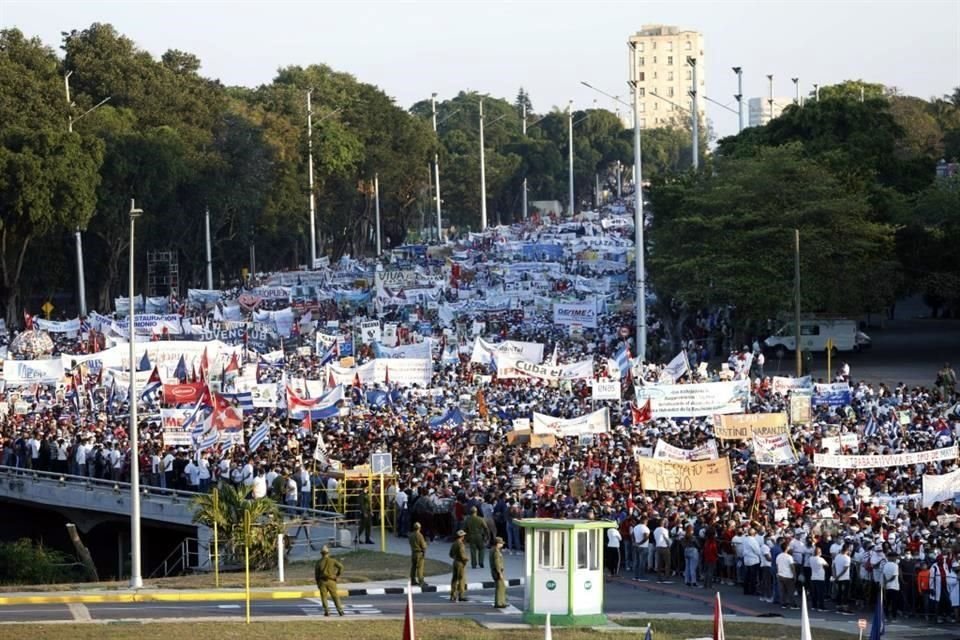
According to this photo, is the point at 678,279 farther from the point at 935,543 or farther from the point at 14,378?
the point at 935,543

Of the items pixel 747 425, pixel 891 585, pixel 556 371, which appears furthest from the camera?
pixel 556 371

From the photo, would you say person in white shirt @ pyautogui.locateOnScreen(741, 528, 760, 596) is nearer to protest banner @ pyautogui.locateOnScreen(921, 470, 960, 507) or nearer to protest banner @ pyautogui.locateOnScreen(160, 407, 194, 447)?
protest banner @ pyautogui.locateOnScreen(921, 470, 960, 507)

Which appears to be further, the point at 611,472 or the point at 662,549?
the point at 611,472

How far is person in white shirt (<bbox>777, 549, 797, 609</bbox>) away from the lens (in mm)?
29453

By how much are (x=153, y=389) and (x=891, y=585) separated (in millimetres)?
23337

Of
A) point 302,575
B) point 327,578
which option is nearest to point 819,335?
point 302,575

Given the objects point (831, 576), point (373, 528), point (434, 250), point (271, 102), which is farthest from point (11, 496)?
point (271, 102)

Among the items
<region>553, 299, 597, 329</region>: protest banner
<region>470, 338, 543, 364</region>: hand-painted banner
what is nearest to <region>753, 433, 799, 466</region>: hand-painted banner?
<region>470, 338, 543, 364</region>: hand-painted banner

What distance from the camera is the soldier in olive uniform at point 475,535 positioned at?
32500 millimetres

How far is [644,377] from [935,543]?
19.1 meters

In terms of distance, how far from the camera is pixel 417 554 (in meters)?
30.6

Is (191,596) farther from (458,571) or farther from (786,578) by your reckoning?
(786,578)

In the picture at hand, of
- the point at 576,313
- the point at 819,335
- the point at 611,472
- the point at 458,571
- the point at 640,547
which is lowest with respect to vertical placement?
the point at 640,547

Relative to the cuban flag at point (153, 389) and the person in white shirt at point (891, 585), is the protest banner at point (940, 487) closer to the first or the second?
the person in white shirt at point (891, 585)
